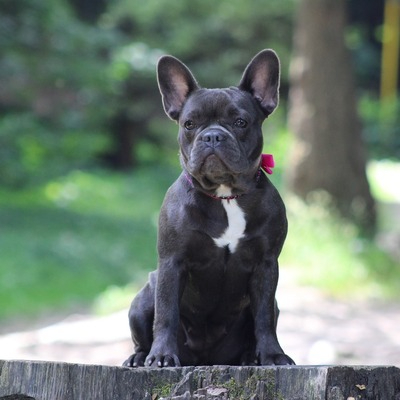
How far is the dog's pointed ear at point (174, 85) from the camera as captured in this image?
466 cm

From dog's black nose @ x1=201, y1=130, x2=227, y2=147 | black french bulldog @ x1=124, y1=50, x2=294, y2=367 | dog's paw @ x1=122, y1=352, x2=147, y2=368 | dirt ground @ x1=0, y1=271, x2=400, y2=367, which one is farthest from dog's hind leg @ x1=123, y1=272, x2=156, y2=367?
dirt ground @ x1=0, y1=271, x2=400, y2=367

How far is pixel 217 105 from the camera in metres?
4.41

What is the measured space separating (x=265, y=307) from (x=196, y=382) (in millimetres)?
664

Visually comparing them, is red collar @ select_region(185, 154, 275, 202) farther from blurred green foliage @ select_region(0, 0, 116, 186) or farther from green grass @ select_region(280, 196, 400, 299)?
blurred green foliage @ select_region(0, 0, 116, 186)

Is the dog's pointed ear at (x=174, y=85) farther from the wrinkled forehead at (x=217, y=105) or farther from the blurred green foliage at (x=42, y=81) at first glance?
the blurred green foliage at (x=42, y=81)

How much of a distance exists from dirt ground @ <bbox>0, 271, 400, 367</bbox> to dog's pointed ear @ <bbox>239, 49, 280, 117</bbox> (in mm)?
4122

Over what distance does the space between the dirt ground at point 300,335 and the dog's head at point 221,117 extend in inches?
164

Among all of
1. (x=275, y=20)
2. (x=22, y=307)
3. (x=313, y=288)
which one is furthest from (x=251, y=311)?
(x=275, y=20)

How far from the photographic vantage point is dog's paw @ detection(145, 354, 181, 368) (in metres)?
4.20

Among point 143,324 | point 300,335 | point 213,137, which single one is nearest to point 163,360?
point 143,324

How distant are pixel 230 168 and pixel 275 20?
2727 centimetres

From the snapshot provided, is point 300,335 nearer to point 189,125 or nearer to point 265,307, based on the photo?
point 265,307

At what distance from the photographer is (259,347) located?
4.38m

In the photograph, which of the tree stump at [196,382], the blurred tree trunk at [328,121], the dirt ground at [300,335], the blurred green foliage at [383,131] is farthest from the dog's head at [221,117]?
the blurred green foliage at [383,131]
